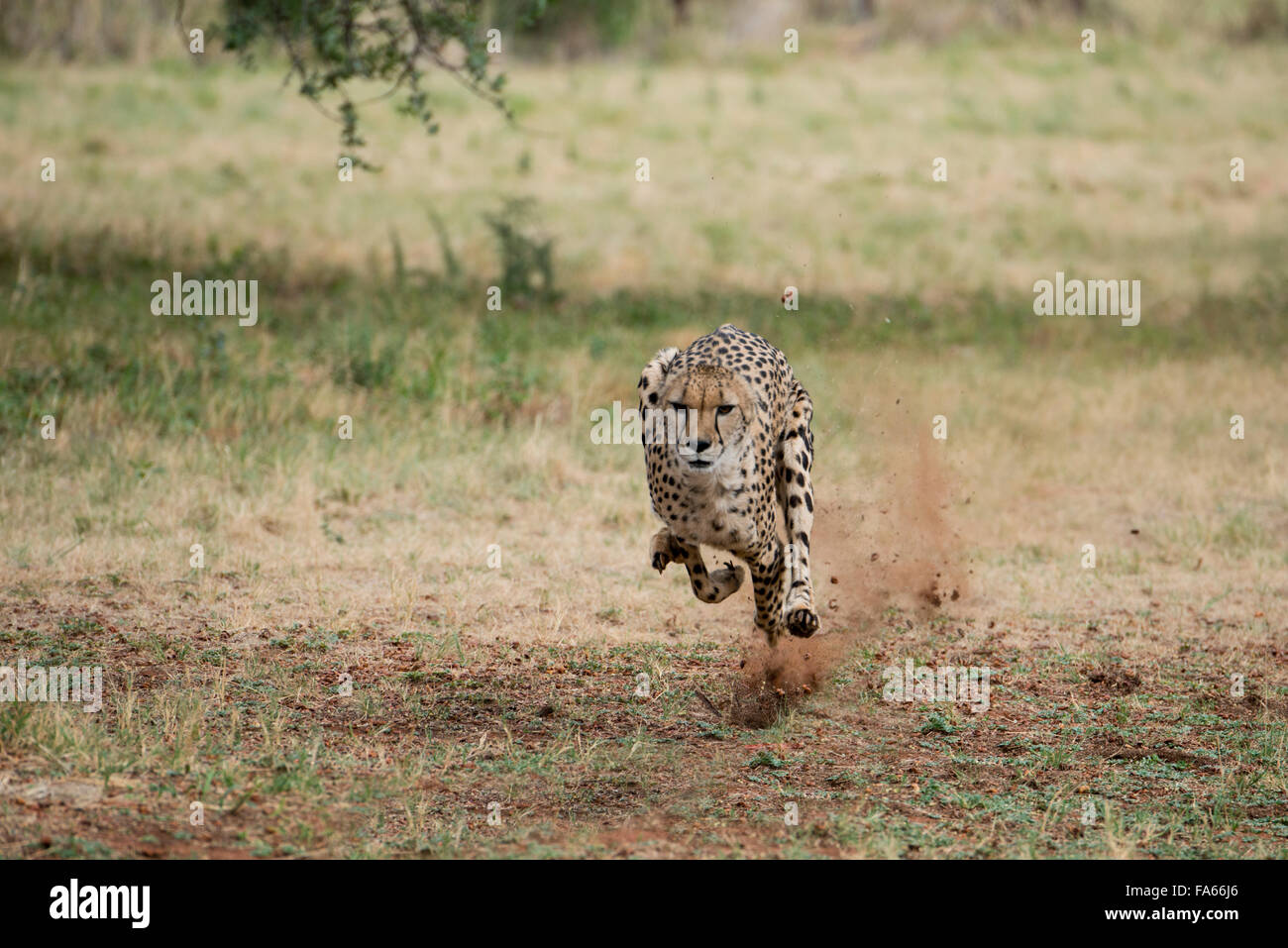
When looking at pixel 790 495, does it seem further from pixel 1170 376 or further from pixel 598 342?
pixel 1170 376

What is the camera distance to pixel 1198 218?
19922 millimetres

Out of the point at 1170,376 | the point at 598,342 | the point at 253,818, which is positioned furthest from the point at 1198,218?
the point at 253,818

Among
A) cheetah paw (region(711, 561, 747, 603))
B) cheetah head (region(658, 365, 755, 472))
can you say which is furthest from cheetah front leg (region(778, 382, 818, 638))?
cheetah head (region(658, 365, 755, 472))

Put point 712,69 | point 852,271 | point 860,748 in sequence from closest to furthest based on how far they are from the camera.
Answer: point 860,748
point 852,271
point 712,69

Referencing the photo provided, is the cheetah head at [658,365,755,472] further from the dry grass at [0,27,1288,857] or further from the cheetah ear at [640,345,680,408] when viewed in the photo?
the dry grass at [0,27,1288,857]

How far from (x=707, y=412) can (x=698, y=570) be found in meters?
1.06

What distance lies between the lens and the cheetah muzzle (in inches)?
233

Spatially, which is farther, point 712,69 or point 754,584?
point 712,69

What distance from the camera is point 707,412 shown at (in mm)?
5797

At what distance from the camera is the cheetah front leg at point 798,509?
6219mm

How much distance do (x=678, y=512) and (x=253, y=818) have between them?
2196 mm

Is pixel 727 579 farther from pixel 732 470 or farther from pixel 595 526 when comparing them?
pixel 595 526

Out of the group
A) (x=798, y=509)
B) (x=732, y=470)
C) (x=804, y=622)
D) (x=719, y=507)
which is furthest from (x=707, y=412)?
(x=798, y=509)

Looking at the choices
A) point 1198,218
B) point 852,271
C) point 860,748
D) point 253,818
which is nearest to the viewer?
point 253,818
